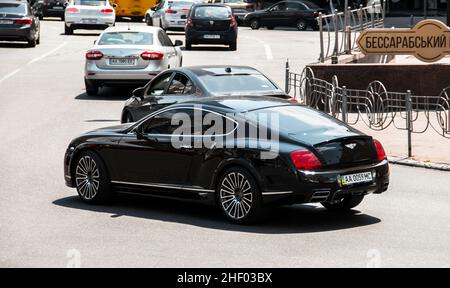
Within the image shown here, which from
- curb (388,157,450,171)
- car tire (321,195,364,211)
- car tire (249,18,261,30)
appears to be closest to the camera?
car tire (321,195,364,211)

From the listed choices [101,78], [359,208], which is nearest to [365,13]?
[101,78]

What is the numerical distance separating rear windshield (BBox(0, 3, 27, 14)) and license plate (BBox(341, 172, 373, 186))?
29434 millimetres

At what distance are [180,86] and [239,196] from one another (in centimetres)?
628

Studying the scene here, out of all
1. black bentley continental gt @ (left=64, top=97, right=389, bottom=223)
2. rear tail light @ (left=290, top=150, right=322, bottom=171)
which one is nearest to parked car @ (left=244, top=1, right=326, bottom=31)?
black bentley continental gt @ (left=64, top=97, right=389, bottom=223)

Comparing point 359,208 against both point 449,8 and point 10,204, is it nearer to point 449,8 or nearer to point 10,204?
point 10,204

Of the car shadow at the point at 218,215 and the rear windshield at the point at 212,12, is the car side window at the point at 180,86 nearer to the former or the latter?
the car shadow at the point at 218,215

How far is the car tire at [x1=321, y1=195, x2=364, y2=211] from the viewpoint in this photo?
41.1 ft

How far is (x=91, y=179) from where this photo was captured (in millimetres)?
13453

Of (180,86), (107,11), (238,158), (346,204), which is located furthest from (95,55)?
(107,11)

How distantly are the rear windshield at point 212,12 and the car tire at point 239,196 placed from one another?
1096 inches

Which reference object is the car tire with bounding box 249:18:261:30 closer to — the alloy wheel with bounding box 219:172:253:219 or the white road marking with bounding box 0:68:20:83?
the white road marking with bounding box 0:68:20:83

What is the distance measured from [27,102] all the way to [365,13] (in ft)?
33.3

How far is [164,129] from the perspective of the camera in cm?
1281
